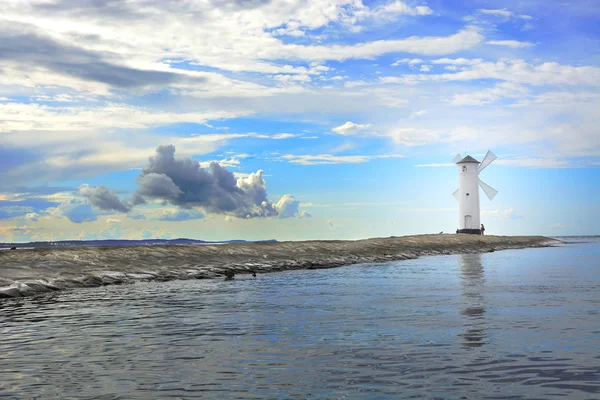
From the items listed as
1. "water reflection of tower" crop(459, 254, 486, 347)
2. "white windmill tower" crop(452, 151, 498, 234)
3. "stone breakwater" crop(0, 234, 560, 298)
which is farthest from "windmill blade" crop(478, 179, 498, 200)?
"water reflection of tower" crop(459, 254, 486, 347)

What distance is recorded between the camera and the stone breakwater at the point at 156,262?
30719 millimetres

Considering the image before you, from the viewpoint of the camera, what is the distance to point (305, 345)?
1407 cm

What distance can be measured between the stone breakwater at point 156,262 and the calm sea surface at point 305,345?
4874 mm

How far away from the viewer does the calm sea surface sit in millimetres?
10117

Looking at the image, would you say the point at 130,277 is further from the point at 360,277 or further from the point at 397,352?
the point at 397,352

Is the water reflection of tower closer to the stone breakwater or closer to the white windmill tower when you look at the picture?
the stone breakwater

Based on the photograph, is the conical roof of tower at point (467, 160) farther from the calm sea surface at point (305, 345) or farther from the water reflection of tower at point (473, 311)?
the calm sea surface at point (305, 345)

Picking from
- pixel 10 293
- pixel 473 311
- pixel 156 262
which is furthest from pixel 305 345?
pixel 156 262

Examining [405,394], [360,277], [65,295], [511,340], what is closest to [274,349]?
[405,394]

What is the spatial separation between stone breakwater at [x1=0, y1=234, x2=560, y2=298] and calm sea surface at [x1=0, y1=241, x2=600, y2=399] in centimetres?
487

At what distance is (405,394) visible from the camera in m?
9.49

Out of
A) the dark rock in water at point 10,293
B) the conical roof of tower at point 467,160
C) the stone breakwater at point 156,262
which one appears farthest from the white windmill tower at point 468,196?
the dark rock in water at point 10,293

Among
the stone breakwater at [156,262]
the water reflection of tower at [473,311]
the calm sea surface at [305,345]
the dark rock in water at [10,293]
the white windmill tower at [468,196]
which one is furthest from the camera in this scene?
the white windmill tower at [468,196]

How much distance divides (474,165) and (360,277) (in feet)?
254
